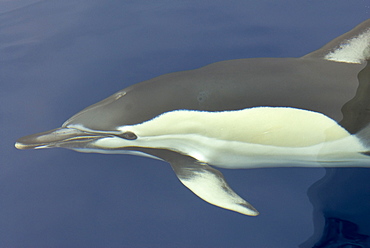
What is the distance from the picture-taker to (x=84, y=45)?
3891mm

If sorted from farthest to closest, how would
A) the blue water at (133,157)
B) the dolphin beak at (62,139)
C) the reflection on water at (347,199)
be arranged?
the dolphin beak at (62,139) < the blue water at (133,157) < the reflection on water at (347,199)

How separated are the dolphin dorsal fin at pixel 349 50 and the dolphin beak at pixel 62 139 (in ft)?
4.73

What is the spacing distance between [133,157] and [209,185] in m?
0.64

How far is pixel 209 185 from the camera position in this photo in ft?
7.95

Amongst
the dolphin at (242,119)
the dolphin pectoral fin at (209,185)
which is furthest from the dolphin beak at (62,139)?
the dolphin pectoral fin at (209,185)

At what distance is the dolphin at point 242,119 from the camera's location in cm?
228

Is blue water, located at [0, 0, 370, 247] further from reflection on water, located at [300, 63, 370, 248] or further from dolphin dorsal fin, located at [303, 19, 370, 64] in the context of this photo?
dolphin dorsal fin, located at [303, 19, 370, 64]

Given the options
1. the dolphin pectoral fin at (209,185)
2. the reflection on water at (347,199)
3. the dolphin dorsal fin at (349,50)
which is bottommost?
the reflection on water at (347,199)

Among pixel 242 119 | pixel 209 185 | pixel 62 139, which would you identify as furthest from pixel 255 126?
pixel 62 139

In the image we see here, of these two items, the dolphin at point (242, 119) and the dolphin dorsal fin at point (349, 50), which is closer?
the dolphin at point (242, 119)

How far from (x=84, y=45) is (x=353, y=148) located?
254 centimetres

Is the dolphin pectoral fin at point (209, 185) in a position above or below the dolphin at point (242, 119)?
below

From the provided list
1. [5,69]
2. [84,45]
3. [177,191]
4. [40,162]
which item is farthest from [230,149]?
[5,69]

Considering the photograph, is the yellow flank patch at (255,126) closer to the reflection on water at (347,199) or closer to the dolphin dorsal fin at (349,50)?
the reflection on water at (347,199)
